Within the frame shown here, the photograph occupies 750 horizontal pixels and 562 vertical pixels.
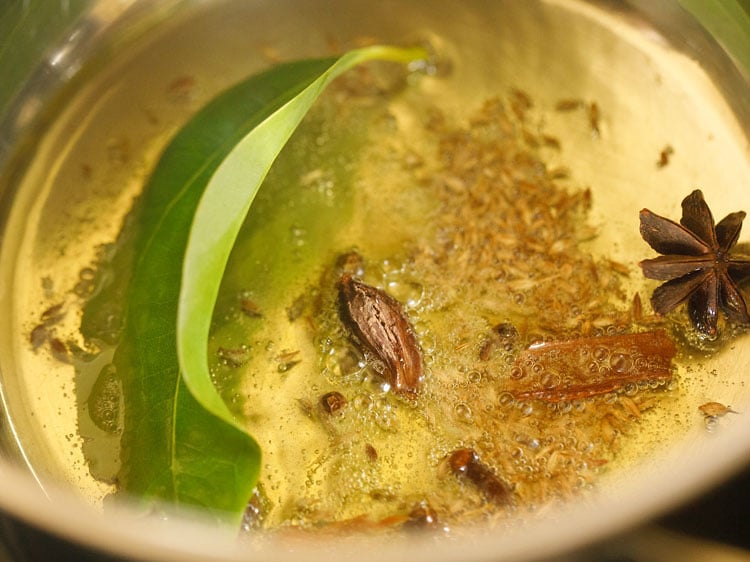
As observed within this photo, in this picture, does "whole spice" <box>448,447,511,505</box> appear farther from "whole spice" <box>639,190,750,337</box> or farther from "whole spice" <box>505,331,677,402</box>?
"whole spice" <box>639,190,750,337</box>

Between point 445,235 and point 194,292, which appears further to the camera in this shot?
point 445,235

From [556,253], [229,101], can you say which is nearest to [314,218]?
[229,101]

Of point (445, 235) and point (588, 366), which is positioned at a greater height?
point (445, 235)

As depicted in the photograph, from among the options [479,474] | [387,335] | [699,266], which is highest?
[699,266]

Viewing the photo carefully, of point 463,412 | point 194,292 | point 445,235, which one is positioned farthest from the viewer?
point 445,235

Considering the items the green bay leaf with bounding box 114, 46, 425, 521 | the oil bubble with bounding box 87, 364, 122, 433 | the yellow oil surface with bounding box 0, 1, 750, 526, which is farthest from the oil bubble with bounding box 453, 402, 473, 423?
the oil bubble with bounding box 87, 364, 122, 433

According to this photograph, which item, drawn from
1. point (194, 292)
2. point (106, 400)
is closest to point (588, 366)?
point (194, 292)

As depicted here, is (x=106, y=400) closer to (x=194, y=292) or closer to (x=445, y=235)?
(x=194, y=292)

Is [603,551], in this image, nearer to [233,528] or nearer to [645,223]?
[233,528]

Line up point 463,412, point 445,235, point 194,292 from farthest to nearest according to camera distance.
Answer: point 445,235 → point 463,412 → point 194,292
